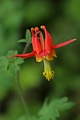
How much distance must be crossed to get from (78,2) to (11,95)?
1857 mm

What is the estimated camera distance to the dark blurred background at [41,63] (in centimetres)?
523

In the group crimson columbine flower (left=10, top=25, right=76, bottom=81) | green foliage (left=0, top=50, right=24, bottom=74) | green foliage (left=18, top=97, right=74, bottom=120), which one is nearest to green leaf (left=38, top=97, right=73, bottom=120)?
green foliage (left=18, top=97, right=74, bottom=120)

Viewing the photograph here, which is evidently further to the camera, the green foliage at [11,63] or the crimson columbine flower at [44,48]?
the green foliage at [11,63]

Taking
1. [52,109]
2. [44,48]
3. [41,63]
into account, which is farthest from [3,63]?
[41,63]

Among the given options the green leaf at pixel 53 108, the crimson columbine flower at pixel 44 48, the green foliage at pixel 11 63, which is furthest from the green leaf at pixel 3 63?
the green leaf at pixel 53 108

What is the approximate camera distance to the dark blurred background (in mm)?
5234

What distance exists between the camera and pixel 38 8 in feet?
18.9

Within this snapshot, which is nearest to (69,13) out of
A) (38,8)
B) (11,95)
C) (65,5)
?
(65,5)

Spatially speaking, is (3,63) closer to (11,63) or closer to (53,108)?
(11,63)

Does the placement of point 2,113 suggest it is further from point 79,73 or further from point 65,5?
point 65,5

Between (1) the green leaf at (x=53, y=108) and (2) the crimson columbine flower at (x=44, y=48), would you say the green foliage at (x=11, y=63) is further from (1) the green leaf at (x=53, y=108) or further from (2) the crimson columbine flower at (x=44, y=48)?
(1) the green leaf at (x=53, y=108)

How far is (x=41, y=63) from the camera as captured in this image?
5398 millimetres

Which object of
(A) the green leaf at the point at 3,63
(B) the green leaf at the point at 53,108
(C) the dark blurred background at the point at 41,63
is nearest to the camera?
(A) the green leaf at the point at 3,63

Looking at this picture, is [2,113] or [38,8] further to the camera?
[38,8]
